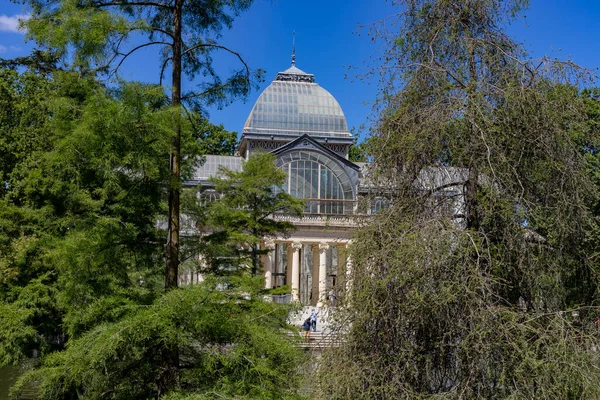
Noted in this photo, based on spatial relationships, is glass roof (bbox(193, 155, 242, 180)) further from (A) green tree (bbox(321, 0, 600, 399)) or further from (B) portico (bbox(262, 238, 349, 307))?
(A) green tree (bbox(321, 0, 600, 399))

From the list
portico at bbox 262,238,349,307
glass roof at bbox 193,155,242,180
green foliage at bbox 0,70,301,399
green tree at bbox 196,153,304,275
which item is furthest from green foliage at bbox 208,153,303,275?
glass roof at bbox 193,155,242,180

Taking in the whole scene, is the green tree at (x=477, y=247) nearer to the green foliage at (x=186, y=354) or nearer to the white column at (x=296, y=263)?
the green foliage at (x=186, y=354)

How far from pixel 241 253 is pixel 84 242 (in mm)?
8863

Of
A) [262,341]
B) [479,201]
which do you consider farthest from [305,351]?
[479,201]

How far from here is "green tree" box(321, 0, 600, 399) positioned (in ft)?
19.2

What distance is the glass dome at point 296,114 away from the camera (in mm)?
38656

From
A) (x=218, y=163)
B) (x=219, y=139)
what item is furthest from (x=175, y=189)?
(x=219, y=139)

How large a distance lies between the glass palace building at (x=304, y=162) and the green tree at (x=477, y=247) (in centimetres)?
2601

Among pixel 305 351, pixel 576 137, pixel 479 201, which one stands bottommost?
pixel 305 351

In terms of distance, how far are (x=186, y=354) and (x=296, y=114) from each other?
32181 mm

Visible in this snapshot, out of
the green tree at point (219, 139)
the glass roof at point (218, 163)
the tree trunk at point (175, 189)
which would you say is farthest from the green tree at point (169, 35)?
the green tree at point (219, 139)

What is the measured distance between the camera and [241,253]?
16.8 m

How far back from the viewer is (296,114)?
39438mm

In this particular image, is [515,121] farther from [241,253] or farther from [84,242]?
[241,253]
